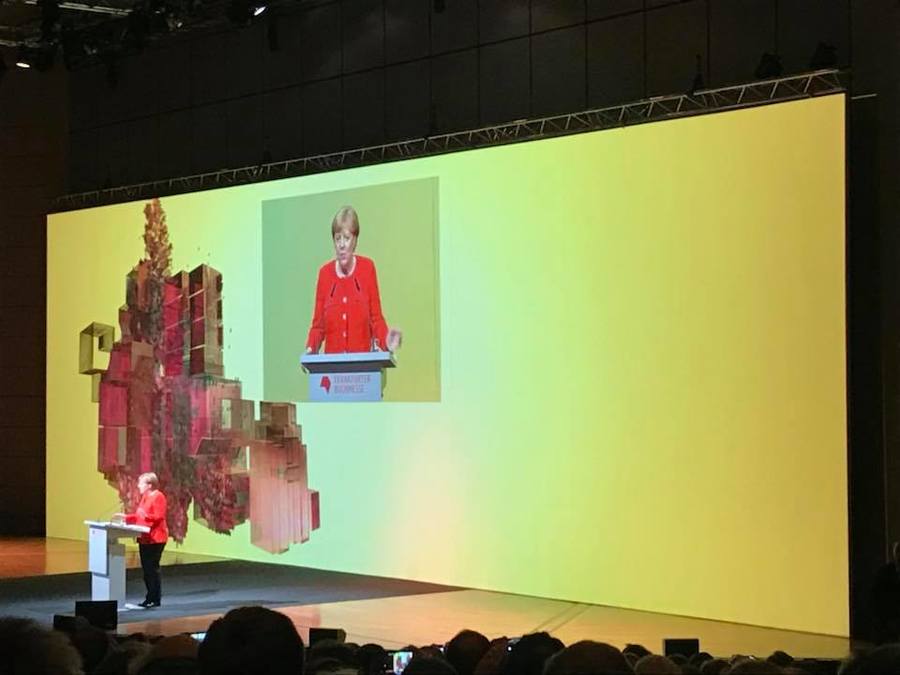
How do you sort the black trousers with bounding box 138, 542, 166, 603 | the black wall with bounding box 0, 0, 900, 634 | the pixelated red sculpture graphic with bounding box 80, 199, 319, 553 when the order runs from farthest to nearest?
the pixelated red sculpture graphic with bounding box 80, 199, 319, 553
the black trousers with bounding box 138, 542, 166, 603
the black wall with bounding box 0, 0, 900, 634

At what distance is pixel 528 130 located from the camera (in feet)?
40.0

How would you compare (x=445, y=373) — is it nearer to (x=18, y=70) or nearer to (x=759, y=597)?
(x=759, y=597)

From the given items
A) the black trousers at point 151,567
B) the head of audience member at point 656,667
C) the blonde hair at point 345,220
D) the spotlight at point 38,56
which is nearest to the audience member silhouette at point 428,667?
the head of audience member at point 656,667

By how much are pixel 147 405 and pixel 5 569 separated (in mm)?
2590

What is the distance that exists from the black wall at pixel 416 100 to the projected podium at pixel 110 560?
4.83 meters

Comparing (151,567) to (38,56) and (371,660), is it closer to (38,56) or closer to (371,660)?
(38,56)

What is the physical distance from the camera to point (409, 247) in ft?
42.0

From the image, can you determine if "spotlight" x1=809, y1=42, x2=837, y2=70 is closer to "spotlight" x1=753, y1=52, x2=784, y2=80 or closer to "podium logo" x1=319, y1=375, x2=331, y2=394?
"spotlight" x1=753, y1=52, x2=784, y2=80

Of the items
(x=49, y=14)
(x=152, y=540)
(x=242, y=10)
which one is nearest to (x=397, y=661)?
(x=152, y=540)

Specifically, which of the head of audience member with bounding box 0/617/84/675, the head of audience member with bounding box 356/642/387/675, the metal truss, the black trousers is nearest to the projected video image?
the metal truss

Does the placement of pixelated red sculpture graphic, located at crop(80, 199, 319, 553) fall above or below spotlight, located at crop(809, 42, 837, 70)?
below

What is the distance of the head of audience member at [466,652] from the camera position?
3.37 metres

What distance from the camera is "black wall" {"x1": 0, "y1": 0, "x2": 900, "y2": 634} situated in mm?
9945

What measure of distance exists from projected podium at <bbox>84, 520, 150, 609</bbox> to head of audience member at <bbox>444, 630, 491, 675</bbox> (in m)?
7.91
